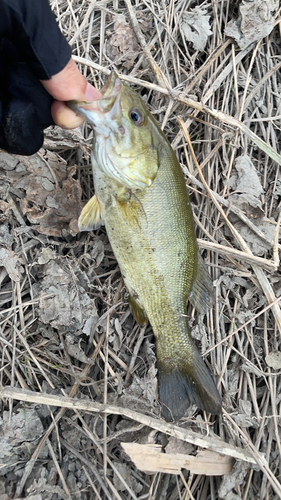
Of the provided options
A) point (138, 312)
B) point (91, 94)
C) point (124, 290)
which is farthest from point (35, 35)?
point (138, 312)

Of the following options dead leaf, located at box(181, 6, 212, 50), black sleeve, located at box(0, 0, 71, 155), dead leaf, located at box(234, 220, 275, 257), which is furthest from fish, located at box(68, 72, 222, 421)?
dead leaf, located at box(181, 6, 212, 50)

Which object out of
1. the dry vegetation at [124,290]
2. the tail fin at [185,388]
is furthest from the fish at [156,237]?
the dry vegetation at [124,290]

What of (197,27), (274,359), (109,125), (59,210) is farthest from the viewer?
(197,27)

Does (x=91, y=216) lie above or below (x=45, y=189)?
below

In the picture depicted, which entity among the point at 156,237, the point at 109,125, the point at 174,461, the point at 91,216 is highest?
the point at 109,125

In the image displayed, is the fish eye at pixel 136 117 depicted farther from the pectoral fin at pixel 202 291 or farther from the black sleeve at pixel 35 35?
the pectoral fin at pixel 202 291

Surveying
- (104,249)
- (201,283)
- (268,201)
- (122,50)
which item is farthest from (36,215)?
(268,201)

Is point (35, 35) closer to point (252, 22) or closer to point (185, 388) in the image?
point (252, 22)
